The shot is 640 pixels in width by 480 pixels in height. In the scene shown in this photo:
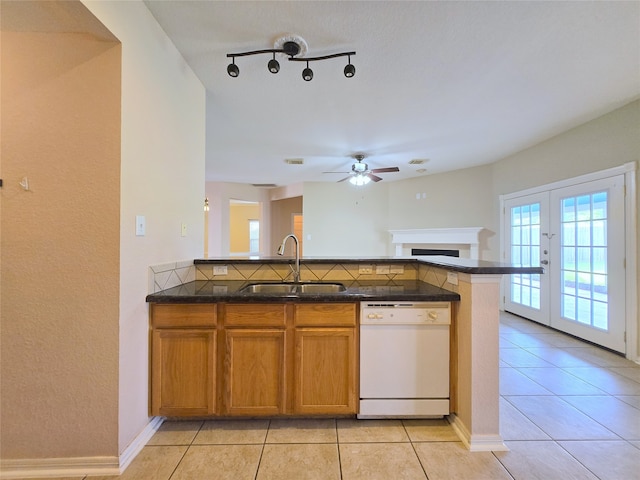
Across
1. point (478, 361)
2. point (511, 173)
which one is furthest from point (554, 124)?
point (478, 361)

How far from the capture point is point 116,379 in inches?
58.0

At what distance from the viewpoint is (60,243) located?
1.45 meters

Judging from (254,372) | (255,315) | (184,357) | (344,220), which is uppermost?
(344,220)

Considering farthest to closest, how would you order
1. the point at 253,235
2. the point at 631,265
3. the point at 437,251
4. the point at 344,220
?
the point at 253,235 → the point at 344,220 → the point at 437,251 → the point at 631,265

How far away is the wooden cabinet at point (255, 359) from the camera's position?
1.78 m

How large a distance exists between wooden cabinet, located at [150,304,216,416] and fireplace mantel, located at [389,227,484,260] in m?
4.90

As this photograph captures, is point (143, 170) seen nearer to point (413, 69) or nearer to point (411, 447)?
point (413, 69)

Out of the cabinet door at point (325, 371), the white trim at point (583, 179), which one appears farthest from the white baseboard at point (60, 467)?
the white trim at point (583, 179)

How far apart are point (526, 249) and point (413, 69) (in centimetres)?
345

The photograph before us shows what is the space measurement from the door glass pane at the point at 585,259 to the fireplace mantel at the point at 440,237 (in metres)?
1.55

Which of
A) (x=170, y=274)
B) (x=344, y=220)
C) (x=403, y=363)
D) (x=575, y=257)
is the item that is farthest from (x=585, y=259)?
(x=170, y=274)

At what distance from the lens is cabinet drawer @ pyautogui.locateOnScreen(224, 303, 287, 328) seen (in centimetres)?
178

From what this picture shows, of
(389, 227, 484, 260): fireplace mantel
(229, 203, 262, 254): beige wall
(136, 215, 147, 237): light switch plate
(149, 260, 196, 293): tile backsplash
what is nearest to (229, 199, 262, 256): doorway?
(229, 203, 262, 254): beige wall

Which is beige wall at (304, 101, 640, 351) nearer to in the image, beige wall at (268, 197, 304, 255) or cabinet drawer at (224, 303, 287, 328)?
beige wall at (268, 197, 304, 255)
